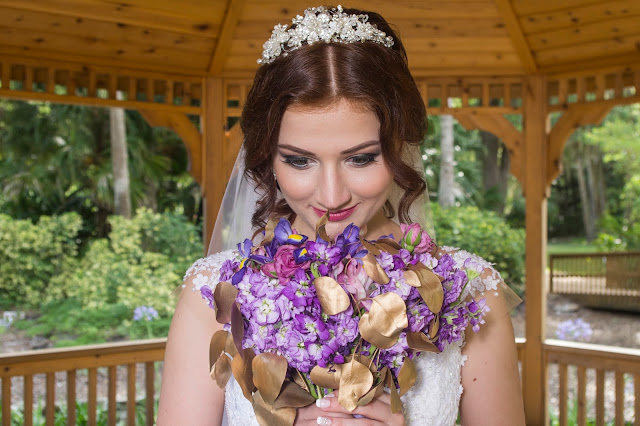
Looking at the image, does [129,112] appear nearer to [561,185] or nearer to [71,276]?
[71,276]

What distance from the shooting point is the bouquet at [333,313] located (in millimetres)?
1118

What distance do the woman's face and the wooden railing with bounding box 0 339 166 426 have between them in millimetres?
3232

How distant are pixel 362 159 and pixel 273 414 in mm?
548

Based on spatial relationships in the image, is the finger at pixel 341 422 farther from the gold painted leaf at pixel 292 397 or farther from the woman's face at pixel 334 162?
the woman's face at pixel 334 162

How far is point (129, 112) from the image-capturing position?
10.6 metres

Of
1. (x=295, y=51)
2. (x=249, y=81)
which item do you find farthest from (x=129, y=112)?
(x=295, y=51)

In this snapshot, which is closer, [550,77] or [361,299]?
[361,299]

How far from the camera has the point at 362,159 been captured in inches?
57.4

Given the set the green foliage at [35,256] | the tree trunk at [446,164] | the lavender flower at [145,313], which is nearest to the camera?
the lavender flower at [145,313]

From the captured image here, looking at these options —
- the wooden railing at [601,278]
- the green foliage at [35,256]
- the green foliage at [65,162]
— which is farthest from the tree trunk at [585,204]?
the green foliage at [35,256]

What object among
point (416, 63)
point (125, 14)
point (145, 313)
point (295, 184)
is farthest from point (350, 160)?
point (145, 313)

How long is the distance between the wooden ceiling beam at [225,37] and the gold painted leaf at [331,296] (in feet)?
11.0

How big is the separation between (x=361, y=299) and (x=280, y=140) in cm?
48

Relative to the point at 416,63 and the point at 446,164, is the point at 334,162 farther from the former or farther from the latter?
the point at 446,164
